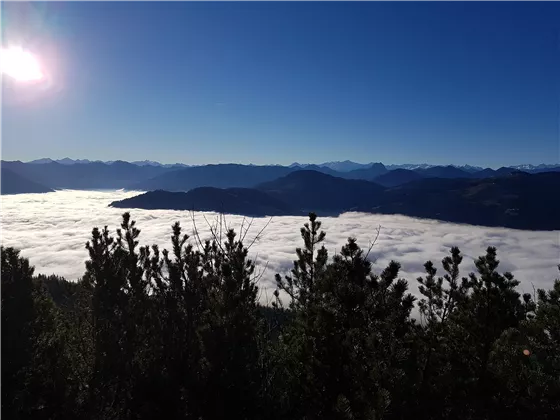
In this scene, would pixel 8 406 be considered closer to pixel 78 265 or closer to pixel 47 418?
pixel 47 418

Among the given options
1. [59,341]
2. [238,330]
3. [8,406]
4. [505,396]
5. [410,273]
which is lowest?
[410,273]

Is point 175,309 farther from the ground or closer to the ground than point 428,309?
farther from the ground

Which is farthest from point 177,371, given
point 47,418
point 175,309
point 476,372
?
point 476,372

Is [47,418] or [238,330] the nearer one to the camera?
[238,330]

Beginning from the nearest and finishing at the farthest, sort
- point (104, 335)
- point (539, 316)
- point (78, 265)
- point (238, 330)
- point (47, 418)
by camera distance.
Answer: point (238, 330), point (47, 418), point (104, 335), point (539, 316), point (78, 265)

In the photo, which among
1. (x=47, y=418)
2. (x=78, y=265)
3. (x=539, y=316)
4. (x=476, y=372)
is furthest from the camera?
(x=78, y=265)

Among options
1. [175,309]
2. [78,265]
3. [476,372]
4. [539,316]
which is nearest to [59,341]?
[175,309]

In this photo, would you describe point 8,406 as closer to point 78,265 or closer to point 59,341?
point 59,341
